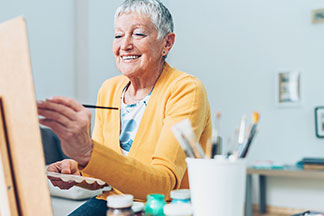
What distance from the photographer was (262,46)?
139 inches

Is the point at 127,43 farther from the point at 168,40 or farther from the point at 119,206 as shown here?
the point at 119,206

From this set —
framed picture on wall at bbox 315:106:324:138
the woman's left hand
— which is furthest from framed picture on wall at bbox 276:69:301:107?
the woman's left hand

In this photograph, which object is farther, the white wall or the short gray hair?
the white wall

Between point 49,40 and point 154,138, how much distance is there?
212 cm

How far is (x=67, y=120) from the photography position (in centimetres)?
51

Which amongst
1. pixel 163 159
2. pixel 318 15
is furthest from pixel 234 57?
pixel 163 159

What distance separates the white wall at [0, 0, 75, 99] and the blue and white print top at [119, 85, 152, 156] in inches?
65.8

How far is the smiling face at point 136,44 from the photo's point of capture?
981mm

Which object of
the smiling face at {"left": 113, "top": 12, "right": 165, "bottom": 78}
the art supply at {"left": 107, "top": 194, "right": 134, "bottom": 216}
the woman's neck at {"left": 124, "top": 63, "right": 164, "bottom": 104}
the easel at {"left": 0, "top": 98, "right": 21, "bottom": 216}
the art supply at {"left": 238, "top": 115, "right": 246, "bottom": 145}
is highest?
the smiling face at {"left": 113, "top": 12, "right": 165, "bottom": 78}

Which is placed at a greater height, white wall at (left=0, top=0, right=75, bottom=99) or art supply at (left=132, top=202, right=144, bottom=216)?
white wall at (left=0, top=0, right=75, bottom=99)

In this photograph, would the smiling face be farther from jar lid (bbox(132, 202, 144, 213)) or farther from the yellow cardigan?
jar lid (bbox(132, 202, 144, 213))

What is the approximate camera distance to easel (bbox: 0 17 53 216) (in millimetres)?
461

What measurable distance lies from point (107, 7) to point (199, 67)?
1282 mm

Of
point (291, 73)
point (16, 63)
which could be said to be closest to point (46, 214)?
point (16, 63)
